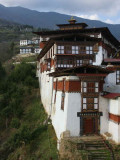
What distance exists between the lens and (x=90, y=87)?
663 inches

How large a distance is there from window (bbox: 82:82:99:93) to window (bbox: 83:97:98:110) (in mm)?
683

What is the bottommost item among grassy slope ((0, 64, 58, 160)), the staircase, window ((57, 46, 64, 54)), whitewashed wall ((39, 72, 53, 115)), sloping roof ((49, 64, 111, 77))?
grassy slope ((0, 64, 58, 160))

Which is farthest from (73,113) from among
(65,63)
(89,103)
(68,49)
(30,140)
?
(68,49)

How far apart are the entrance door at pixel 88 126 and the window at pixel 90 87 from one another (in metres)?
2.49

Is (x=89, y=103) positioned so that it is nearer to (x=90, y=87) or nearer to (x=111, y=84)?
(x=90, y=87)

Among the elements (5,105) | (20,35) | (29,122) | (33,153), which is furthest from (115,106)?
(20,35)

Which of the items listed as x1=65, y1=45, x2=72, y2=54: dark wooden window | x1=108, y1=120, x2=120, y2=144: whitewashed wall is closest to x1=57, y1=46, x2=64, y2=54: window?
x1=65, y1=45, x2=72, y2=54: dark wooden window

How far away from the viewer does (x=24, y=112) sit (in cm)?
3058

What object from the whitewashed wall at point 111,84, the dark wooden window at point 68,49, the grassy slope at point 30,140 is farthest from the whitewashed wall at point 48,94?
the whitewashed wall at point 111,84

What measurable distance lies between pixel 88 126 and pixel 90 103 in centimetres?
202

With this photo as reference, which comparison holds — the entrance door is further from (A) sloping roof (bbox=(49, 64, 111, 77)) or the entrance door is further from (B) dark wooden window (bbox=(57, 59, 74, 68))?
(B) dark wooden window (bbox=(57, 59, 74, 68))

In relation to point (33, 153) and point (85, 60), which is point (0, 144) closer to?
point (33, 153)

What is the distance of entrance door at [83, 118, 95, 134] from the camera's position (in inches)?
670

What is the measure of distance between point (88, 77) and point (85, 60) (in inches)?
338
